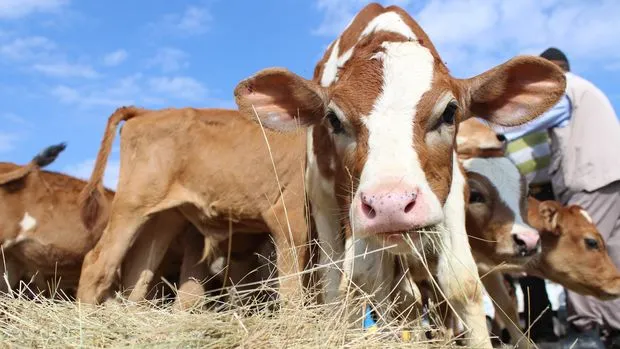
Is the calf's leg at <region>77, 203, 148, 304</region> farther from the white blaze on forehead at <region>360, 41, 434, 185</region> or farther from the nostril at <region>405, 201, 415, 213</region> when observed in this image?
the nostril at <region>405, 201, 415, 213</region>

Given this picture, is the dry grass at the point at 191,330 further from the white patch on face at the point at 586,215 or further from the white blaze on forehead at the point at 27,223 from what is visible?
the white blaze on forehead at the point at 27,223

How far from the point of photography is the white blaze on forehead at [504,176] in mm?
5941

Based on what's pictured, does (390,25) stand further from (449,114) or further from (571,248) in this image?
(571,248)

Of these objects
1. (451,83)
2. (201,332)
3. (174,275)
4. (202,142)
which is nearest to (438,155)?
(451,83)

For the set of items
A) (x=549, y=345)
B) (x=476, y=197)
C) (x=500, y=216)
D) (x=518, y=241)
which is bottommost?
(x=549, y=345)

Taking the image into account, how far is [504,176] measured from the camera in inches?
241

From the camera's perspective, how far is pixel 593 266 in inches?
266

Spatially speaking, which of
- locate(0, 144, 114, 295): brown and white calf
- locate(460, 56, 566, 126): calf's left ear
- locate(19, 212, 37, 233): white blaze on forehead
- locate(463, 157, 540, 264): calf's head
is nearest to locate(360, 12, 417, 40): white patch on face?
locate(460, 56, 566, 126): calf's left ear

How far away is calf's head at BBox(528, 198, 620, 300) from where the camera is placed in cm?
673

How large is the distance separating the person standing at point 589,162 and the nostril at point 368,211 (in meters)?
3.54

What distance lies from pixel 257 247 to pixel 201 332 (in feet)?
14.0

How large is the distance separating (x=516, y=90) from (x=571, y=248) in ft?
9.92

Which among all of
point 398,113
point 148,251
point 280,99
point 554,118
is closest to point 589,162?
point 554,118

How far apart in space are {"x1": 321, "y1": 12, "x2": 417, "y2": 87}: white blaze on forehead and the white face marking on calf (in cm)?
32
